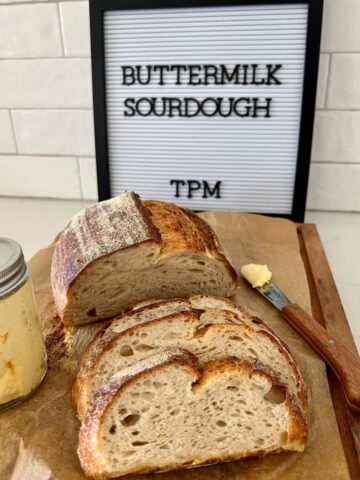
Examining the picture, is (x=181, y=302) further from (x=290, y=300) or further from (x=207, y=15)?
(x=207, y=15)

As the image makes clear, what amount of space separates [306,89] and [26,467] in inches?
61.2

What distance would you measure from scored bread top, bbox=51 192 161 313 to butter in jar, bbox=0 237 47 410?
0.24 meters

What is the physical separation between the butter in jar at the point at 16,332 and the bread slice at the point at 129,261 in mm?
237

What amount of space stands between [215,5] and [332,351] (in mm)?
1325

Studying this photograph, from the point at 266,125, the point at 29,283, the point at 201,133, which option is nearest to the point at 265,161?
the point at 266,125

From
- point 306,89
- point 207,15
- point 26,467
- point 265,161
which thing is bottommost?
point 26,467

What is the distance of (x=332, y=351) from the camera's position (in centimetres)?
122

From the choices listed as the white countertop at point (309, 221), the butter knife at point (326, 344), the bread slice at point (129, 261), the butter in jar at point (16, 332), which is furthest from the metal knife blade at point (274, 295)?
the butter in jar at point (16, 332)

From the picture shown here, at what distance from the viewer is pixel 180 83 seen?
187cm

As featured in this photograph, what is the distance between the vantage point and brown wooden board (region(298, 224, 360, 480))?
41.0 inches

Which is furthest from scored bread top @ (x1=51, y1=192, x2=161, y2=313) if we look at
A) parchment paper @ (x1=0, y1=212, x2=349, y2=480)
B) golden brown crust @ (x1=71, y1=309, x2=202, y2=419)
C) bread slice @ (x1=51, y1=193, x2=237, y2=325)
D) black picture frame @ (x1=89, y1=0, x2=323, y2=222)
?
black picture frame @ (x1=89, y1=0, x2=323, y2=222)

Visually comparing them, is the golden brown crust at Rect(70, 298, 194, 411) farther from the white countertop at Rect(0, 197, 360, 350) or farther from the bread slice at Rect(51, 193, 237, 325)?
the white countertop at Rect(0, 197, 360, 350)

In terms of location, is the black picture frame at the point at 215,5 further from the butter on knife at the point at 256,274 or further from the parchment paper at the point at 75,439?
the parchment paper at the point at 75,439

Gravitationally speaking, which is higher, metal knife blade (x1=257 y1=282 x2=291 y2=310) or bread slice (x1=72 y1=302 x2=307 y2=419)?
bread slice (x1=72 y1=302 x2=307 y2=419)
